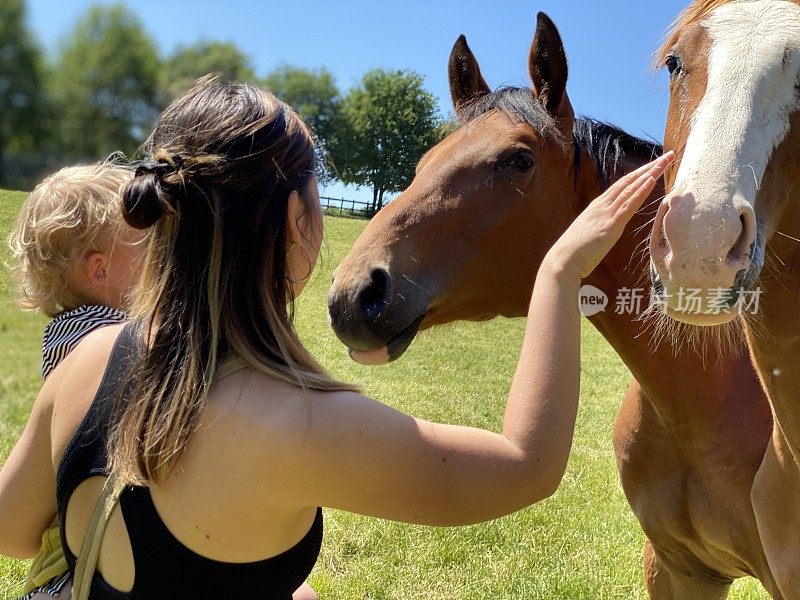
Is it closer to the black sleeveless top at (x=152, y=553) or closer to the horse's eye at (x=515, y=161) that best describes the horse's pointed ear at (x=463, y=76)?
the horse's eye at (x=515, y=161)

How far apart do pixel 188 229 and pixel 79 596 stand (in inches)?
27.3

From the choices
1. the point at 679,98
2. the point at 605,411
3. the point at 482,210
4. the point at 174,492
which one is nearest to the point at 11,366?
the point at 482,210

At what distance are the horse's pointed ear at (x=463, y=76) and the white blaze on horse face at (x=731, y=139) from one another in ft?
4.19

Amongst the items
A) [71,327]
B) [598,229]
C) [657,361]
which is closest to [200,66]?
[71,327]

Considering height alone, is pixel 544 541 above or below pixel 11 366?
below

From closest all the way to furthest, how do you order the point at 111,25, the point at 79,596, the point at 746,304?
the point at 111,25
the point at 79,596
the point at 746,304

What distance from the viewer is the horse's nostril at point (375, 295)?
210 centimetres

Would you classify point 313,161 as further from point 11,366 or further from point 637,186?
point 11,366

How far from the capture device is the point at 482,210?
2279 millimetres

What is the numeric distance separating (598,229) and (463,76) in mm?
1832

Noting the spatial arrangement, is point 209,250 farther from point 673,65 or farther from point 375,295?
point 673,65

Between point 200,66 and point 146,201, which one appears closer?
point 146,201

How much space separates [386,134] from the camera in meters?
3.52

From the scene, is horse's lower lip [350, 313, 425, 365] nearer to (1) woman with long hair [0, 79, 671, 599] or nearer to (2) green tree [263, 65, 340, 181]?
(1) woman with long hair [0, 79, 671, 599]
